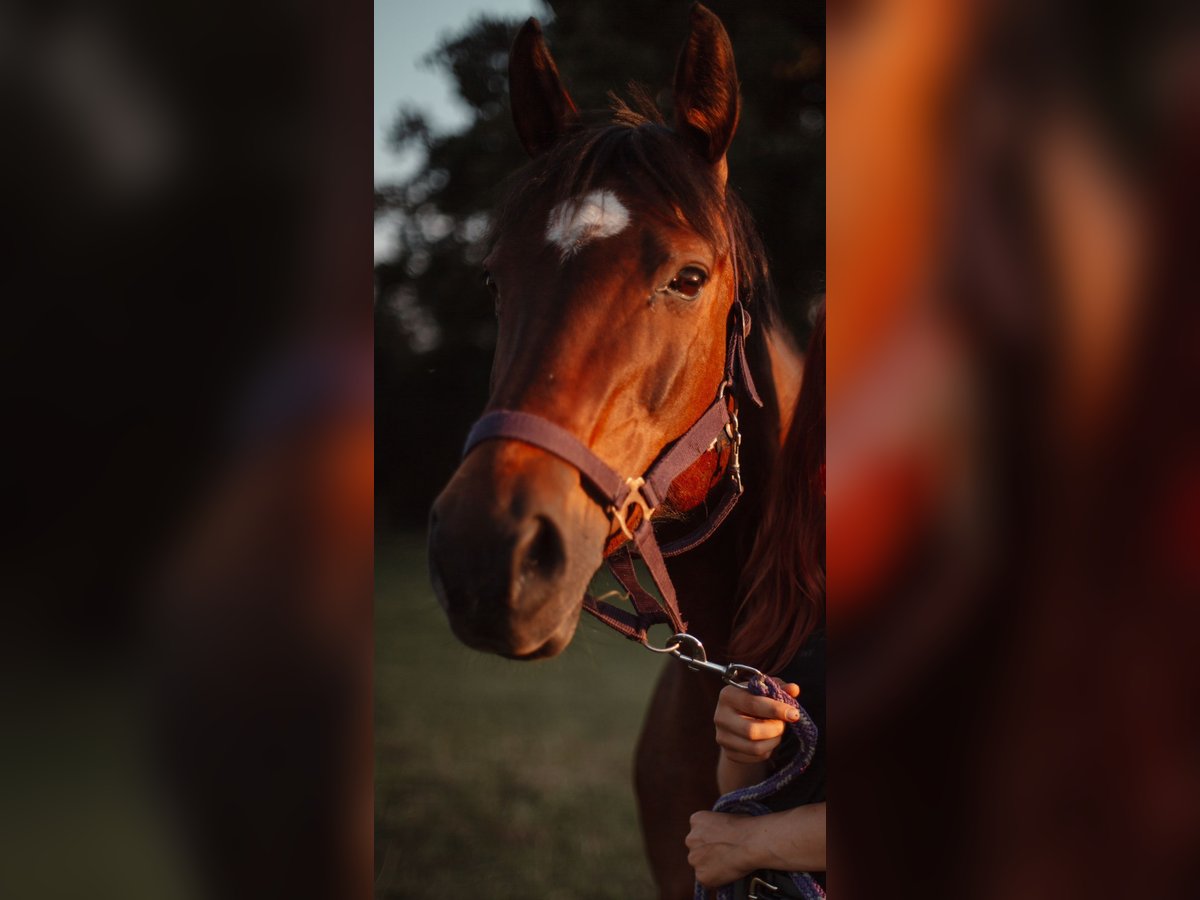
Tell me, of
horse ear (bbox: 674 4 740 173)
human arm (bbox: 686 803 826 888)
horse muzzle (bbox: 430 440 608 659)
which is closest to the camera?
horse muzzle (bbox: 430 440 608 659)

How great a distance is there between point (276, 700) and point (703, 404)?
98cm

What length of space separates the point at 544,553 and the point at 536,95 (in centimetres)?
92

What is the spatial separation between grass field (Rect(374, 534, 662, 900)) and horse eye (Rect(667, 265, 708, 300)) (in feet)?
2.48

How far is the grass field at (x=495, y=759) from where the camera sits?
173cm

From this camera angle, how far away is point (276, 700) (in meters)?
1.56

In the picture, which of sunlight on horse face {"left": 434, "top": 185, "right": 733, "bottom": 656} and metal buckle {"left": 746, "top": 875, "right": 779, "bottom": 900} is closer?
sunlight on horse face {"left": 434, "top": 185, "right": 733, "bottom": 656}

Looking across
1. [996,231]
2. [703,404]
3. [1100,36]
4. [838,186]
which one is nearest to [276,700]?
[703,404]

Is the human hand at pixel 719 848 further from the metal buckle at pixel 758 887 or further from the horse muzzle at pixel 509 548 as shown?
the horse muzzle at pixel 509 548

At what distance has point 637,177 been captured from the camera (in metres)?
1.50

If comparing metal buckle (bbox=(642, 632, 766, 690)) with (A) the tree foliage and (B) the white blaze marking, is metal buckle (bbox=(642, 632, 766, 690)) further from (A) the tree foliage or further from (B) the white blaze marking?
(B) the white blaze marking

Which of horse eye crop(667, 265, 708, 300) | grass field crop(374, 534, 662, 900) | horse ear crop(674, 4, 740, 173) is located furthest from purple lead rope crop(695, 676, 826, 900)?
horse ear crop(674, 4, 740, 173)

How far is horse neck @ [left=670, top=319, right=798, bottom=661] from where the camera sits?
1775 millimetres

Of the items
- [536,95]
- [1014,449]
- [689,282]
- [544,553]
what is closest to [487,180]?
[536,95]

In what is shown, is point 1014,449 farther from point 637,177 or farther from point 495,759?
point 495,759
